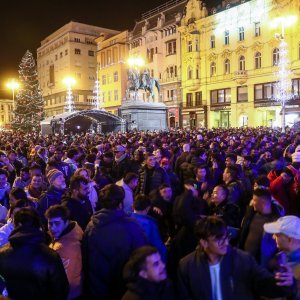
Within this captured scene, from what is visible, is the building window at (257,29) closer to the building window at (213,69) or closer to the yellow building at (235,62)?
the yellow building at (235,62)

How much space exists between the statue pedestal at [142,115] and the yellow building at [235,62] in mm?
14063

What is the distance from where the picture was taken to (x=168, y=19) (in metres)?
57.4

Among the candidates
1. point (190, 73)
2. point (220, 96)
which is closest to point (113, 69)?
point (190, 73)

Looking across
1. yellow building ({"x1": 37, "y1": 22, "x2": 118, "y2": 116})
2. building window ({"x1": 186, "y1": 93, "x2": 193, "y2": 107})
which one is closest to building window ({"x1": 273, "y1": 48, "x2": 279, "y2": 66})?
building window ({"x1": 186, "y1": 93, "x2": 193, "y2": 107})

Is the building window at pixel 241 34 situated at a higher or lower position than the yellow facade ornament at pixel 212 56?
higher

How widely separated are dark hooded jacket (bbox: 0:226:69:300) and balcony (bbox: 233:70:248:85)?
156ft

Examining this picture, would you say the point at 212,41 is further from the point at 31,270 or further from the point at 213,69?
the point at 31,270

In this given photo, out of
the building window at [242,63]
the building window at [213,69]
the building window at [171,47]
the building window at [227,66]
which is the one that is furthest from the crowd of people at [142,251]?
the building window at [171,47]

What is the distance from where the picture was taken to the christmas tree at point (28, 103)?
4469cm

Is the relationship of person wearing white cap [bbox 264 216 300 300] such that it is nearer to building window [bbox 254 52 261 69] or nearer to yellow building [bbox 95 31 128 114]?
building window [bbox 254 52 261 69]

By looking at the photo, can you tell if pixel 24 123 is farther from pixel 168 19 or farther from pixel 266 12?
pixel 266 12

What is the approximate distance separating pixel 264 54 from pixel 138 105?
19.8m

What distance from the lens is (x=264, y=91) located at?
46.2 meters

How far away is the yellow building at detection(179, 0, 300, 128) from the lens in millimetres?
43250
